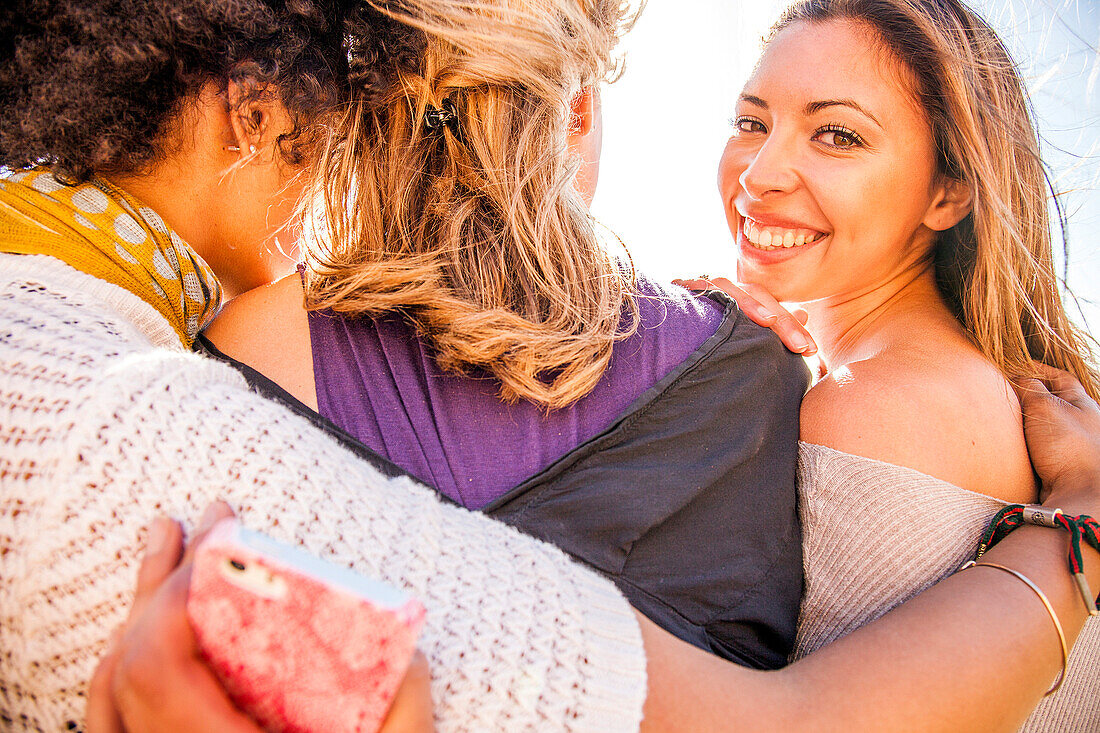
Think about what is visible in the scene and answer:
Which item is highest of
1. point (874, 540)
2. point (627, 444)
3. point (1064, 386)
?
point (627, 444)

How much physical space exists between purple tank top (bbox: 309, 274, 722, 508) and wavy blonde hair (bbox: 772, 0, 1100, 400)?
4.25 feet

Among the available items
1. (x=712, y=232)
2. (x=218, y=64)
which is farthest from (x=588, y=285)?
(x=712, y=232)

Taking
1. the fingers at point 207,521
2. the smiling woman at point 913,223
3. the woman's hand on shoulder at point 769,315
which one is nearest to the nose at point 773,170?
the smiling woman at point 913,223

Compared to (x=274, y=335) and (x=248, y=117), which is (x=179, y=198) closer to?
(x=248, y=117)

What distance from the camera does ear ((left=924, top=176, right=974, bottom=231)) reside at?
7.08 feet

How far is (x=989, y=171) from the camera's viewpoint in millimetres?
2055

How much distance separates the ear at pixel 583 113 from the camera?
1.75 m

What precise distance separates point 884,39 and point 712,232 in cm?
229

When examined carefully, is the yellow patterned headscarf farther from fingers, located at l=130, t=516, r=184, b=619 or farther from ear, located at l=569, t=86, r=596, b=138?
ear, located at l=569, t=86, r=596, b=138

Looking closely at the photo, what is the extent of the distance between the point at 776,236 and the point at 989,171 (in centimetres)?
63

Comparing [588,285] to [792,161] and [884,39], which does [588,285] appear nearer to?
[792,161]

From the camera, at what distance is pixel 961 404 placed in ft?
5.41

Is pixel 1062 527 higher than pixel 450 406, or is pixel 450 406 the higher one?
pixel 450 406

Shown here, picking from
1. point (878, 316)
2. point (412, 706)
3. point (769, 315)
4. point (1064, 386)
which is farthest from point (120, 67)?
point (1064, 386)
